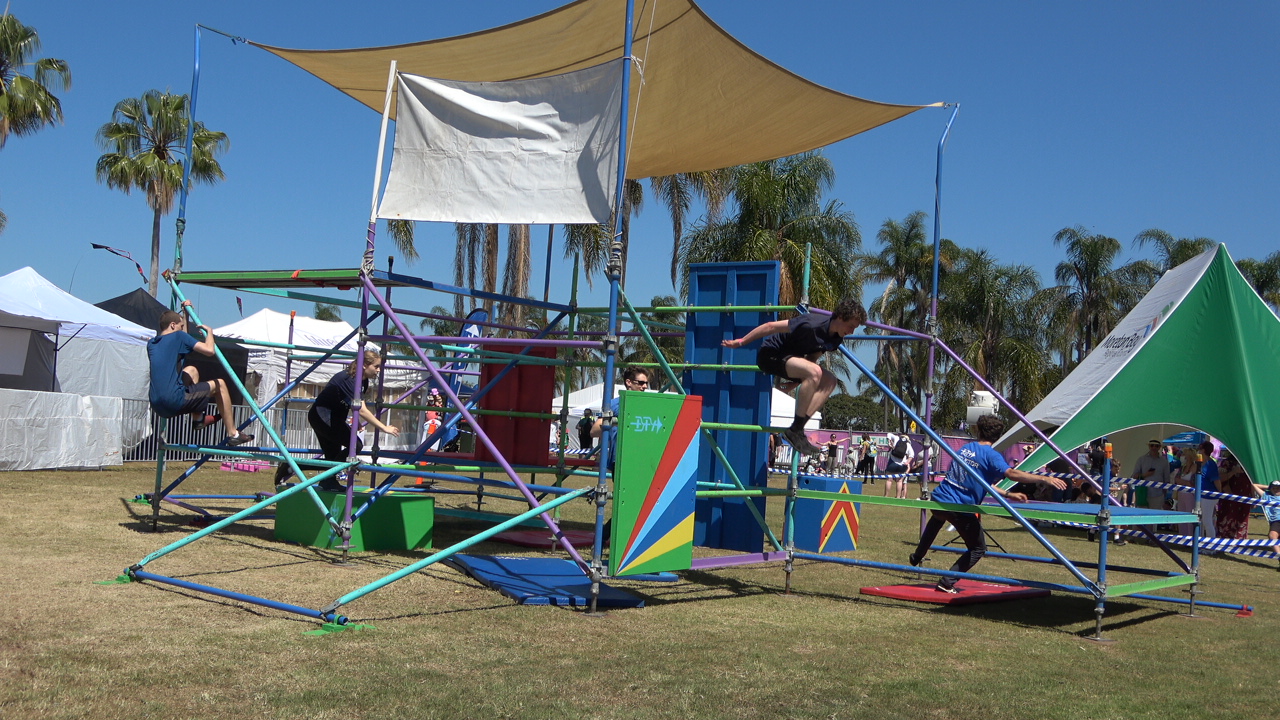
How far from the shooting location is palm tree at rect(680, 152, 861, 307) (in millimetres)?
32125

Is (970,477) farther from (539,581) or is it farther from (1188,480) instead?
(1188,480)

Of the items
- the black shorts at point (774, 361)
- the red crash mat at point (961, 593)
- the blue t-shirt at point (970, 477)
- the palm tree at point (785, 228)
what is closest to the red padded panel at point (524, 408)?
the black shorts at point (774, 361)

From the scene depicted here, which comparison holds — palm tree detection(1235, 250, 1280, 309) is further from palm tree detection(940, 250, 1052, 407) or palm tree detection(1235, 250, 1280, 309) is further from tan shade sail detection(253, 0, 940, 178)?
tan shade sail detection(253, 0, 940, 178)

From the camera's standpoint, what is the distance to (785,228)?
33500 millimetres

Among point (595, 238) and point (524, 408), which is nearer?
point (524, 408)

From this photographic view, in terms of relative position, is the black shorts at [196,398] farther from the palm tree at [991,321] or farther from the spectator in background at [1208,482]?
the palm tree at [991,321]

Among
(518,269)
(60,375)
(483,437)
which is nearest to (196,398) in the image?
(483,437)

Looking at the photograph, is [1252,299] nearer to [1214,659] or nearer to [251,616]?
[1214,659]

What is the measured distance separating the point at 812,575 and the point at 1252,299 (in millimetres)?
9127

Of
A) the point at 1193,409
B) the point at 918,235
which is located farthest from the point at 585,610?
the point at 918,235

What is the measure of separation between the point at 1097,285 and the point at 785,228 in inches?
1040

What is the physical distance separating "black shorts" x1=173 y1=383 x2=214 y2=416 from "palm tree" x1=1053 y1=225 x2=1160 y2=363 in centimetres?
4953

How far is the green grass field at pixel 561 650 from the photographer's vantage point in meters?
4.54

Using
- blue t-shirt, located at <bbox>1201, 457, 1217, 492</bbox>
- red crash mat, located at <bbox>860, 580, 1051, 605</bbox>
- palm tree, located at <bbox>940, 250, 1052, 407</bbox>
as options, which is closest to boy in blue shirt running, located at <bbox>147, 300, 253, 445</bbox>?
red crash mat, located at <bbox>860, 580, 1051, 605</bbox>
